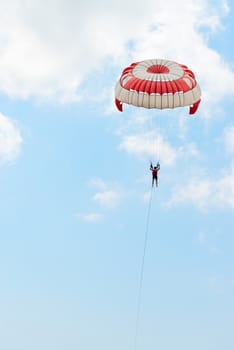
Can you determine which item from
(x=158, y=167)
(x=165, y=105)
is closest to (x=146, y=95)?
(x=165, y=105)

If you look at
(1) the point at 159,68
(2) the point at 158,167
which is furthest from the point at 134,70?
(2) the point at 158,167

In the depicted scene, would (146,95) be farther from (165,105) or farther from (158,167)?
(158,167)

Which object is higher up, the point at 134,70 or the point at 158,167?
the point at 134,70

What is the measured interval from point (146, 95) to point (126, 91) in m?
1.87

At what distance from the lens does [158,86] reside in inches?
2425

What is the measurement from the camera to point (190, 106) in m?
64.3

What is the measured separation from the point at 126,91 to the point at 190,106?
16.8 ft

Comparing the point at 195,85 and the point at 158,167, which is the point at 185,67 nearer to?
the point at 195,85

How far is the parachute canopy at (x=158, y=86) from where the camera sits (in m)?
61.6

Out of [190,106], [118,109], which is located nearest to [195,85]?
[190,106]

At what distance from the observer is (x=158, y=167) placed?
212ft

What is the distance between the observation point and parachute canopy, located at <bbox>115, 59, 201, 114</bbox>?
61625mm

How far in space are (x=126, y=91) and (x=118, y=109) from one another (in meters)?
2.29

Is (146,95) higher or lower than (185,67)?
lower
